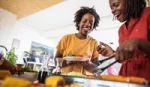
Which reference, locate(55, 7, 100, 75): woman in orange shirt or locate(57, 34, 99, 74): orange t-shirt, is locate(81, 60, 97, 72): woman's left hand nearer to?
locate(55, 7, 100, 75): woman in orange shirt

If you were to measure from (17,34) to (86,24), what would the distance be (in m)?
3.78

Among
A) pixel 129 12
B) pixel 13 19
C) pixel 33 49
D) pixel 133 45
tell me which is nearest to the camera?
pixel 133 45

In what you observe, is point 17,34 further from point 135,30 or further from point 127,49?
point 127,49

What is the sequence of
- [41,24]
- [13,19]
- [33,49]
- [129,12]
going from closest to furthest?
[129,12]
[13,19]
[41,24]
[33,49]

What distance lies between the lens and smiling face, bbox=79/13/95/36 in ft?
5.09

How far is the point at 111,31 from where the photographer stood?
4.05 metres

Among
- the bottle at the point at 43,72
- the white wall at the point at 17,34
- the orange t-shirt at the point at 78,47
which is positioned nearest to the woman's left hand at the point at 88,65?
the orange t-shirt at the point at 78,47

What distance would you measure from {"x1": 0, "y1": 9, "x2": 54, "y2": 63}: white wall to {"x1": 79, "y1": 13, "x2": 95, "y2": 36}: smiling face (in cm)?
307

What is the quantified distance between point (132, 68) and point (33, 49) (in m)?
4.75

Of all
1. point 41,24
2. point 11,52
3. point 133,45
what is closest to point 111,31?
point 41,24

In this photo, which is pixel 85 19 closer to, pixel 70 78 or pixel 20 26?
pixel 70 78

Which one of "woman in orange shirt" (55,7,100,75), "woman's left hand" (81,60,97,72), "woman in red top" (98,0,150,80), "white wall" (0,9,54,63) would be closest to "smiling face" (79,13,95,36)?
"woman in orange shirt" (55,7,100,75)

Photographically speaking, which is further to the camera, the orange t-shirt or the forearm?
the orange t-shirt

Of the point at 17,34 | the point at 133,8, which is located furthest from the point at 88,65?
the point at 17,34
